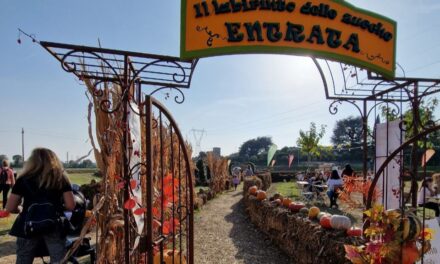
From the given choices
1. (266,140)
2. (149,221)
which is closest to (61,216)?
(149,221)

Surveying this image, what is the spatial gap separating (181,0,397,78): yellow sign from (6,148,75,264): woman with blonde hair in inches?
55.5

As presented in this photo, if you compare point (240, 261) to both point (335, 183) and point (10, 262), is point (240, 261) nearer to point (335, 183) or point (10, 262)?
point (10, 262)

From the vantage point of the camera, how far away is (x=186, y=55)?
2.58 m

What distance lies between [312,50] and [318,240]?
2.53 metres

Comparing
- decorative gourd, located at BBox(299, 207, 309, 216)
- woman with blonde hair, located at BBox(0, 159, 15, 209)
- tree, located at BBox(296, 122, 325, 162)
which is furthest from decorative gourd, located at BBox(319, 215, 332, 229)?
tree, located at BBox(296, 122, 325, 162)

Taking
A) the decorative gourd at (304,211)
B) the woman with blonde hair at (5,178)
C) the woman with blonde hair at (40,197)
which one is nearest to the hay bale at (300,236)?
the decorative gourd at (304,211)

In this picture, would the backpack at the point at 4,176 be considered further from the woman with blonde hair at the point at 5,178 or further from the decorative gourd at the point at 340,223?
the decorative gourd at the point at 340,223

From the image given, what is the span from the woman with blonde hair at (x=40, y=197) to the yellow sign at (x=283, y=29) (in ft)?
4.63

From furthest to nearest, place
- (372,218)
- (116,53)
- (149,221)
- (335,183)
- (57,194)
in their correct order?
(335,183), (57,194), (116,53), (372,218), (149,221)

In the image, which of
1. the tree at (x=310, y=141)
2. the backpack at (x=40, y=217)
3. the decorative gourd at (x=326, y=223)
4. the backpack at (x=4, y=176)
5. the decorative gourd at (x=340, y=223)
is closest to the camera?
the backpack at (x=40, y=217)

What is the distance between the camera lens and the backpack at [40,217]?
99.2 inches

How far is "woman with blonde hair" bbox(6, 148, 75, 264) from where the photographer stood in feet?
8.43

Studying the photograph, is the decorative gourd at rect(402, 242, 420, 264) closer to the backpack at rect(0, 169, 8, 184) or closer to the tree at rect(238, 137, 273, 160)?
the backpack at rect(0, 169, 8, 184)

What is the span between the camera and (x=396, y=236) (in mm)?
2203
